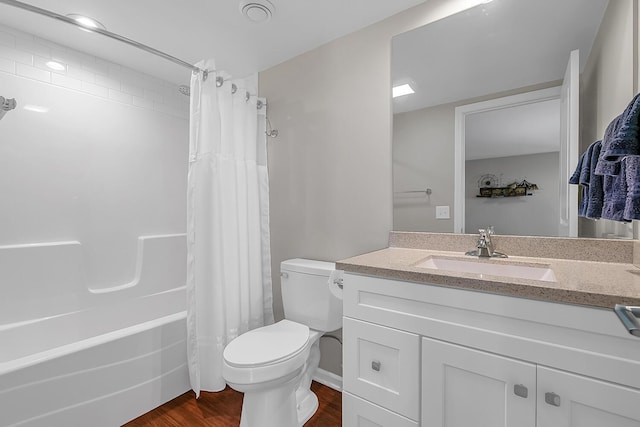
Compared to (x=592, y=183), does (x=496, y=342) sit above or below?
below

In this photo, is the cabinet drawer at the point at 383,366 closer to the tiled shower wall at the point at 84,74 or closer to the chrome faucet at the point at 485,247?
the chrome faucet at the point at 485,247

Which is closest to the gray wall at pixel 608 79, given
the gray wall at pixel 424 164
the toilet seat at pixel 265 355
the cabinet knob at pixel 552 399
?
the gray wall at pixel 424 164

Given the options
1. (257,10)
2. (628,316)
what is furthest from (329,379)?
(257,10)

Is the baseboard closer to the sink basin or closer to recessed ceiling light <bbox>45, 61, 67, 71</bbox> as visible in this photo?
the sink basin

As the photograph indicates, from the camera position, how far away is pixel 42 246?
74.7 inches

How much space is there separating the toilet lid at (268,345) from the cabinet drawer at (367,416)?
0.34 m

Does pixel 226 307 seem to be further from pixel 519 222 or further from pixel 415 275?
pixel 519 222

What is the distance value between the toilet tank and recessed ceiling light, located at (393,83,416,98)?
1.07m

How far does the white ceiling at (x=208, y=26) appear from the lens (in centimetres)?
159

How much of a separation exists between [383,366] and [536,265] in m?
0.73

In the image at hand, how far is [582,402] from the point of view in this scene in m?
0.75

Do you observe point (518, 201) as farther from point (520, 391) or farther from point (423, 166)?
point (520, 391)

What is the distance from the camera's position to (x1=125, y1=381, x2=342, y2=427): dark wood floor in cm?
156

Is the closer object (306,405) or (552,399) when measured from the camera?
(552,399)
